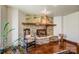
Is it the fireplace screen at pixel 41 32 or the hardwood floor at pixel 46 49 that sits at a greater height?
the fireplace screen at pixel 41 32

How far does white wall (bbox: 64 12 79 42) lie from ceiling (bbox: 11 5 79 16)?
0.09m

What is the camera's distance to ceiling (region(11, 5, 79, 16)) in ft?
9.00

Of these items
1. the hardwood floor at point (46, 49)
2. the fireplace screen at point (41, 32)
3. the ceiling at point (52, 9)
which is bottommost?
the hardwood floor at point (46, 49)

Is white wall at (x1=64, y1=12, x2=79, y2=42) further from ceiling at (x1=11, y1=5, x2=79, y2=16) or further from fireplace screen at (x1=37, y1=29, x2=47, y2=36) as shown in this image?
fireplace screen at (x1=37, y1=29, x2=47, y2=36)

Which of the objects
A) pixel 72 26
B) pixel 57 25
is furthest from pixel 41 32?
pixel 72 26

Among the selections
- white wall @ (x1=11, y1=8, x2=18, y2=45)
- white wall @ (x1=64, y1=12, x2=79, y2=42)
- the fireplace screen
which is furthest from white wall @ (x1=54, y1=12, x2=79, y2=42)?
white wall @ (x1=11, y1=8, x2=18, y2=45)

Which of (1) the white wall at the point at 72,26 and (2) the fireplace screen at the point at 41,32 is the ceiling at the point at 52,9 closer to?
(1) the white wall at the point at 72,26

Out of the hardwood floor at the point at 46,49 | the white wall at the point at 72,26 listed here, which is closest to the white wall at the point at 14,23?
the hardwood floor at the point at 46,49

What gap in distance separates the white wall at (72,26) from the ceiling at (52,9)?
0.09m

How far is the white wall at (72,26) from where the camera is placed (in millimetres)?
2748

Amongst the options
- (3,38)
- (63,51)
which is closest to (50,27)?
(63,51)

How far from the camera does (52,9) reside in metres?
2.76

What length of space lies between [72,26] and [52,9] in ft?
1.54
